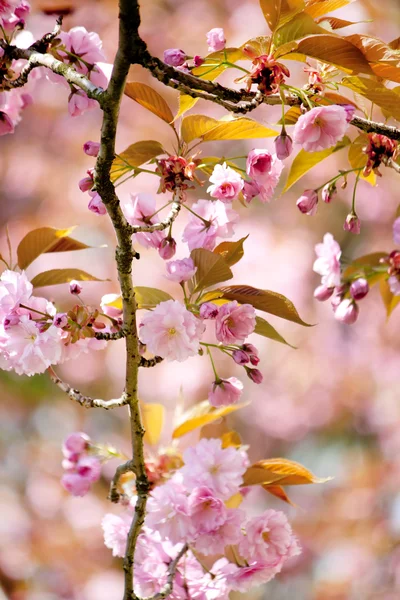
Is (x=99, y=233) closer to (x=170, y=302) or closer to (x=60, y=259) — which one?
(x=60, y=259)

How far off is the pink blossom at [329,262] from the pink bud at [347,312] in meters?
0.04

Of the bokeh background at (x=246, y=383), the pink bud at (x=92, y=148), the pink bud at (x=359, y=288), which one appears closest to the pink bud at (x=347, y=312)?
the pink bud at (x=359, y=288)

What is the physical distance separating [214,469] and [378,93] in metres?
0.58

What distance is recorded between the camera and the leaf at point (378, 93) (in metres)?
0.85

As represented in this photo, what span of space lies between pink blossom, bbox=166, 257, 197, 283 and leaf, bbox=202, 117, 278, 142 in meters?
0.17

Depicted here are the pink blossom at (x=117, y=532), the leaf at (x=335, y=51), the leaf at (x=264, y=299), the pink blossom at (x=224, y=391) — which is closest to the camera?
the leaf at (x=335, y=51)

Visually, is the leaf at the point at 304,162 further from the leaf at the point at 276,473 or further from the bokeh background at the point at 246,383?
the bokeh background at the point at 246,383

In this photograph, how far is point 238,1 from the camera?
420 cm

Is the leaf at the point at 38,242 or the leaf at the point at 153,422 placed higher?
the leaf at the point at 38,242

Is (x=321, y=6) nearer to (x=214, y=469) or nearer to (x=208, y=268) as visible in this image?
(x=208, y=268)

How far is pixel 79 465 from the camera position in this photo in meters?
1.24

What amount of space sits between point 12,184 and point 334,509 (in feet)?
8.38

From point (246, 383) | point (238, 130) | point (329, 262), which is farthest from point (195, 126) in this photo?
point (246, 383)

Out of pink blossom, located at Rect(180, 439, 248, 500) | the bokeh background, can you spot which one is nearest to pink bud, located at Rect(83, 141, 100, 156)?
pink blossom, located at Rect(180, 439, 248, 500)
